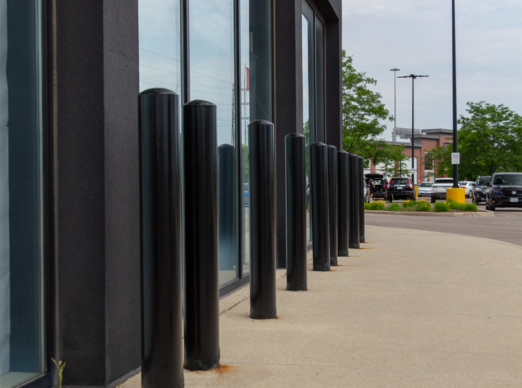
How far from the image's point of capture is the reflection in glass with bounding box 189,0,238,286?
544 centimetres

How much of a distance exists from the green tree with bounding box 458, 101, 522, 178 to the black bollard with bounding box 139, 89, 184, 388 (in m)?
56.7

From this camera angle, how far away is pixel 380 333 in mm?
4434

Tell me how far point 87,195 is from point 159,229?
0.52m

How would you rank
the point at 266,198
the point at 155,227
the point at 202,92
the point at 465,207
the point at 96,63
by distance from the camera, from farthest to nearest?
the point at 465,207, the point at 202,92, the point at 266,198, the point at 96,63, the point at 155,227

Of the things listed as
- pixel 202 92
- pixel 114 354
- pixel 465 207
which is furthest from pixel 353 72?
pixel 114 354

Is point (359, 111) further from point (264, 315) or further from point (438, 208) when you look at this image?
point (264, 315)

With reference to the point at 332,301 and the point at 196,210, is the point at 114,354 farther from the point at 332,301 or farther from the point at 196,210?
the point at 332,301

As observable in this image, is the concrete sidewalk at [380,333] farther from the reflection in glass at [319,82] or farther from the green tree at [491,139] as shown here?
the green tree at [491,139]

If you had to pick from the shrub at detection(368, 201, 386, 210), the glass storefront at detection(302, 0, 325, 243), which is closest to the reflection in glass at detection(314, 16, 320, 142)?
the glass storefront at detection(302, 0, 325, 243)

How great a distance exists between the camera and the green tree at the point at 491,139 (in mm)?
55750

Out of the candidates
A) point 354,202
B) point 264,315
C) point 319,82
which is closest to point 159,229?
point 264,315

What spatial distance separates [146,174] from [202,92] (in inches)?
109

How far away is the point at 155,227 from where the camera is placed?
2881 mm

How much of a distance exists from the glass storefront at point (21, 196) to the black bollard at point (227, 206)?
9.74 ft
